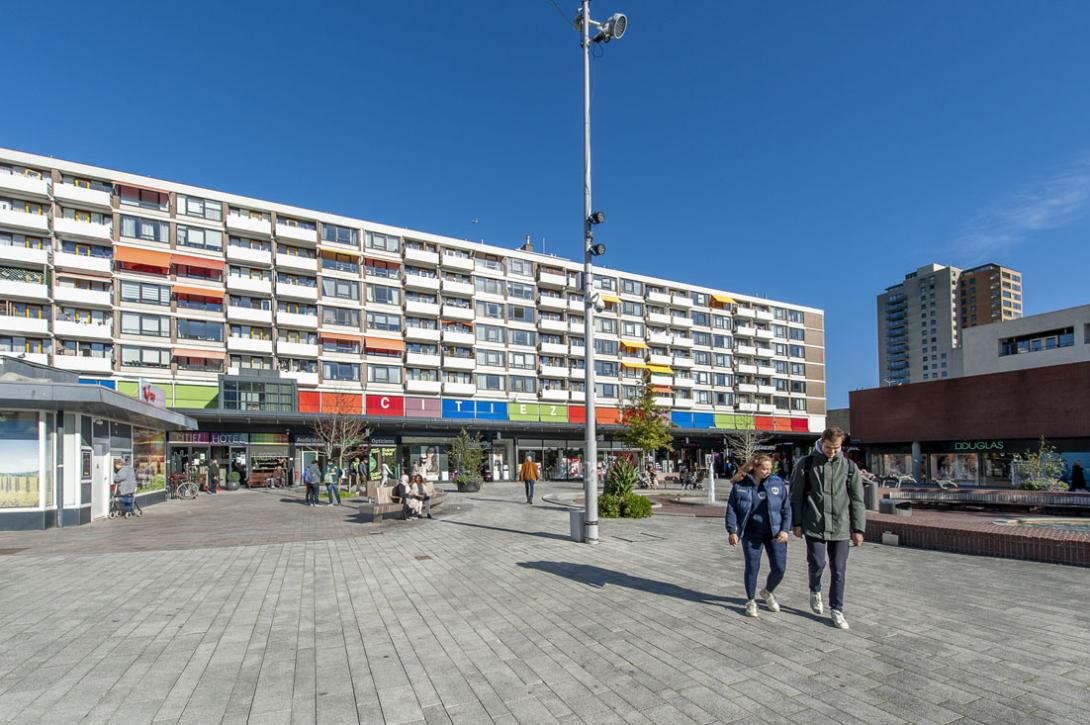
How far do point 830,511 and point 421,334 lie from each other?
4824 cm

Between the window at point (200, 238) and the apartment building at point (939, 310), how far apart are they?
147 metres

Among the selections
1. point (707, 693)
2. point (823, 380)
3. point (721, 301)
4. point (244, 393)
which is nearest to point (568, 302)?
point (721, 301)

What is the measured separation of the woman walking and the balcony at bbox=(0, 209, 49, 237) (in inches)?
1860

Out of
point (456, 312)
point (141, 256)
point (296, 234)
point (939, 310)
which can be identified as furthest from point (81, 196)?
point (939, 310)

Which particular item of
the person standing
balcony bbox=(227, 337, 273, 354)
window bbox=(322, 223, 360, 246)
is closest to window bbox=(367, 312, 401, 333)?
window bbox=(322, 223, 360, 246)

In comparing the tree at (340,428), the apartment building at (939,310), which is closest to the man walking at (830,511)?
the tree at (340,428)

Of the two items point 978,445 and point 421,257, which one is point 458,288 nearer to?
point 421,257

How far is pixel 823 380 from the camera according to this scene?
7919cm

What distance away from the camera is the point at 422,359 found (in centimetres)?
5231

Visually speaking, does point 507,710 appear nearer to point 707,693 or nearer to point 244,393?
point 707,693

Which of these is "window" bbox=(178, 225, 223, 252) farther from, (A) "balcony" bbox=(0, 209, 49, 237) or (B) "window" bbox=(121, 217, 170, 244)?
(A) "balcony" bbox=(0, 209, 49, 237)

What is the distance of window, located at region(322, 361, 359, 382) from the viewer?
4806cm

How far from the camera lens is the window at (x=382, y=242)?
5191cm

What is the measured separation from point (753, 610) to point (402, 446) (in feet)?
139
